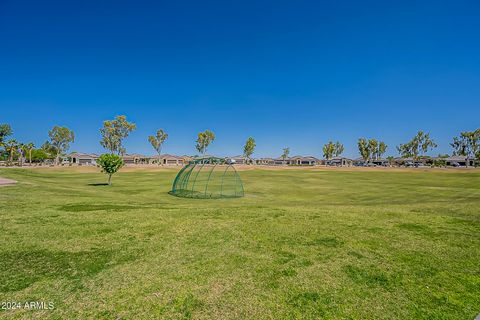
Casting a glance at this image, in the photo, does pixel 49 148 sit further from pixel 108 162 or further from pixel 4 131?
pixel 108 162

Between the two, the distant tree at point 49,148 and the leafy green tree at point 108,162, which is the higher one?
the distant tree at point 49,148

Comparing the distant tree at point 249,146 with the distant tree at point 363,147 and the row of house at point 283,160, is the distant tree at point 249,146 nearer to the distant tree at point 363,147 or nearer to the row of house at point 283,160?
the row of house at point 283,160

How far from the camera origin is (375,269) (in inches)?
251

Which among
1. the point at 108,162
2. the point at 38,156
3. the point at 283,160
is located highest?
the point at 283,160

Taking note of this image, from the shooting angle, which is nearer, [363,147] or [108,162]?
[108,162]

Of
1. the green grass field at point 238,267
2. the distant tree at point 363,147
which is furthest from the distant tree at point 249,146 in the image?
the green grass field at point 238,267

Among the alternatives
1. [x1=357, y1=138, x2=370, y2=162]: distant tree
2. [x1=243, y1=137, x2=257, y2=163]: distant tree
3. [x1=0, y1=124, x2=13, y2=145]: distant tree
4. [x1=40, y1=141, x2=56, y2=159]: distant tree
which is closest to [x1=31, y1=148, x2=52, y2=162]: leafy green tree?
[x1=40, y1=141, x2=56, y2=159]: distant tree

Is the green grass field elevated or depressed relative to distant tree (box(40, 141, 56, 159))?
depressed

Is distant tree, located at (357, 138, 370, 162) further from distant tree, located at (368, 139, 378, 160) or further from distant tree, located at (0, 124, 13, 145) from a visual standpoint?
distant tree, located at (0, 124, 13, 145)

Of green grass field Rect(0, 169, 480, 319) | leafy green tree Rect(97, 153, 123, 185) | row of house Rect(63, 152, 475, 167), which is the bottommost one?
green grass field Rect(0, 169, 480, 319)

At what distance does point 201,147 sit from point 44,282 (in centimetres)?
11682

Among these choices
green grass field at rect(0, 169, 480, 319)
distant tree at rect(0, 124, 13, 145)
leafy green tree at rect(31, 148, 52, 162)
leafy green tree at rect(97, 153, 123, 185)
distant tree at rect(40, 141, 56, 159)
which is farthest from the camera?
distant tree at rect(40, 141, 56, 159)

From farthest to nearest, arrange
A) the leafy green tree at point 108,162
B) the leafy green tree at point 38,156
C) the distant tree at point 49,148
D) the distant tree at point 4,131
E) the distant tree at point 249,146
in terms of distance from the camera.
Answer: the distant tree at point 249,146
the distant tree at point 49,148
the leafy green tree at point 38,156
the distant tree at point 4,131
the leafy green tree at point 108,162

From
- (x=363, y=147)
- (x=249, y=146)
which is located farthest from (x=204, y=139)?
(x=363, y=147)
